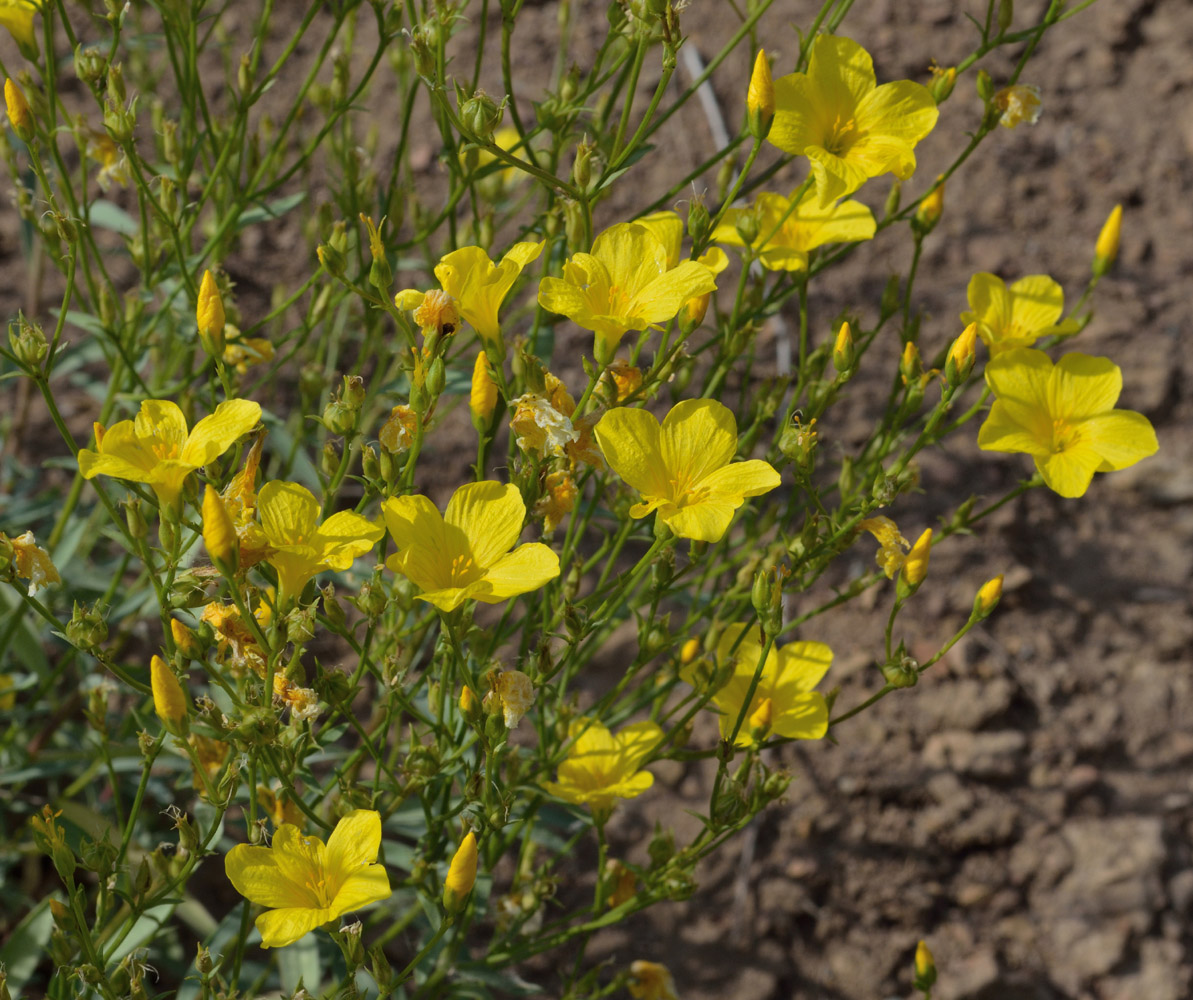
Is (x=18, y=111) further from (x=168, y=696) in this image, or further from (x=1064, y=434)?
(x=1064, y=434)

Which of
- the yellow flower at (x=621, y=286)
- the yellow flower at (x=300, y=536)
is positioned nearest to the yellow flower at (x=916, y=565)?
the yellow flower at (x=621, y=286)

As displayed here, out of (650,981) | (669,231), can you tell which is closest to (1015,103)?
(669,231)

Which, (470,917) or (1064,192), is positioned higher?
(1064,192)

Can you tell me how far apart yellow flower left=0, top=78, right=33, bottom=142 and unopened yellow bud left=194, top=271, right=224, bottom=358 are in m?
0.57

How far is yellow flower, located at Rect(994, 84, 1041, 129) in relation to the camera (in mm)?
2410

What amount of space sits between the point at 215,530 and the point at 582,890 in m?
2.09

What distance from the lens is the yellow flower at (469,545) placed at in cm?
171

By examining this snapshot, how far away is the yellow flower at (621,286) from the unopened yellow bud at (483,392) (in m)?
0.14

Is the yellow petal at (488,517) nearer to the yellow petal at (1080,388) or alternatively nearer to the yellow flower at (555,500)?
the yellow flower at (555,500)

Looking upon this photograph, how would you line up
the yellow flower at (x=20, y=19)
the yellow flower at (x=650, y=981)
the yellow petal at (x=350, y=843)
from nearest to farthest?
Answer: the yellow petal at (x=350, y=843), the yellow flower at (x=20, y=19), the yellow flower at (x=650, y=981)

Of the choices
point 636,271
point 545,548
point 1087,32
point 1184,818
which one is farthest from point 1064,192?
point 545,548

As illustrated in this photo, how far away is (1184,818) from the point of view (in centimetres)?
334

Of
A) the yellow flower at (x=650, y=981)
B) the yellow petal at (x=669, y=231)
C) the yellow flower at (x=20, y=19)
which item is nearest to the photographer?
the yellow petal at (x=669, y=231)

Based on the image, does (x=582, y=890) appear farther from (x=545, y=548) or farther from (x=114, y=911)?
(x=545, y=548)
